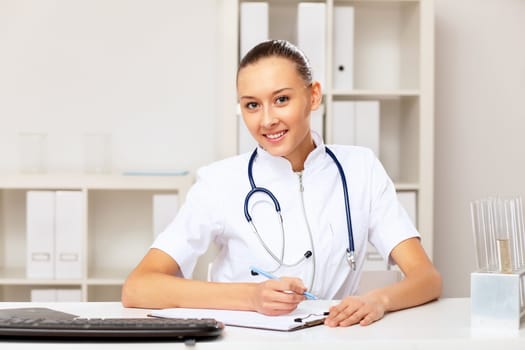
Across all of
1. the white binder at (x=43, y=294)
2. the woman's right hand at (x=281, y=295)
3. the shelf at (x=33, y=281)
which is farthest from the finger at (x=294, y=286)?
the white binder at (x=43, y=294)

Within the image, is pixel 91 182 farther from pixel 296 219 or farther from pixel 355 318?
pixel 355 318

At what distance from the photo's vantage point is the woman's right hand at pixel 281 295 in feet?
4.86

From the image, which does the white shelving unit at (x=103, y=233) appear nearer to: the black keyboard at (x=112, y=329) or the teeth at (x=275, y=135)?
the teeth at (x=275, y=135)

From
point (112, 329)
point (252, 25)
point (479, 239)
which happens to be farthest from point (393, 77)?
point (112, 329)

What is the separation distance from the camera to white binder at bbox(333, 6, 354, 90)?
3.32m

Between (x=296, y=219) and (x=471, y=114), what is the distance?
1.92m

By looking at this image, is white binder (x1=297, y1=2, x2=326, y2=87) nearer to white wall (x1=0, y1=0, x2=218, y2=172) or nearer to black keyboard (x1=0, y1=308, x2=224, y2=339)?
white wall (x1=0, y1=0, x2=218, y2=172)

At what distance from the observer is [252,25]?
128 inches

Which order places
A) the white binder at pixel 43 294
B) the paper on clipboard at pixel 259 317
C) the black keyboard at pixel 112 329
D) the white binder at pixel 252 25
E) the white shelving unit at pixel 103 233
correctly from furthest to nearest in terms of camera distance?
1. the white shelving unit at pixel 103 233
2. the white binder at pixel 43 294
3. the white binder at pixel 252 25
4. the paper on clipboard at pixel 259 317
5. the black keyboard at pixel 112 329

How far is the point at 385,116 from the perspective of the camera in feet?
12.0

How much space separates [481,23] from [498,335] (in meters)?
2.62

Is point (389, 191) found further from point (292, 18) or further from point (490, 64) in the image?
point (490, 64)

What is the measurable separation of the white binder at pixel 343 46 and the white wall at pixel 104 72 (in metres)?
0.58

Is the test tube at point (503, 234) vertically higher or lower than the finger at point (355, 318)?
higher
